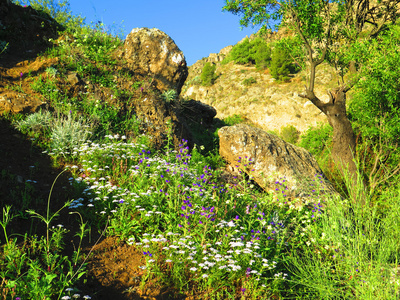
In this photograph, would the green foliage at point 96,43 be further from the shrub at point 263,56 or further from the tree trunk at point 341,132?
the shrub at point 263,56

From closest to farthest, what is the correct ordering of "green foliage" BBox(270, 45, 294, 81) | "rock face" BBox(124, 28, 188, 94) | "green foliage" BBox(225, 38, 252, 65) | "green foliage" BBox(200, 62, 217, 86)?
"rock face" BBox(124, 28, 188, 94), "green foliage" BBox(270, 45, 294, 81), "green foliage" BBox(200, 62, 217, 86), "green foliage" BBox(225, 38, 252, 65)

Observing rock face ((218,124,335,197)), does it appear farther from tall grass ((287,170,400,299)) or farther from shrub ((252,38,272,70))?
shrub ((252,38,272,70))

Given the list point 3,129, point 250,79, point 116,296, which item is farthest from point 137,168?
point 250,79

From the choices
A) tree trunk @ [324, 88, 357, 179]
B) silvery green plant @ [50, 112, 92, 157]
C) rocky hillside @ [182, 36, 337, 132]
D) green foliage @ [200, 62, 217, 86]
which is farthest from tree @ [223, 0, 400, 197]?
green foliage @ [200, 62, 217, 86]

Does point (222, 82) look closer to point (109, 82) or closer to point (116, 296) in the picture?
point (109, 82)

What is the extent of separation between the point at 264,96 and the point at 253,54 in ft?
45.2

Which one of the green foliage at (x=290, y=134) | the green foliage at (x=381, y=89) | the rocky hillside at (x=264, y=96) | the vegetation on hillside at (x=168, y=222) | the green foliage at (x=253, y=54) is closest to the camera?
the vegetation on hillside at (x=168, y=222)

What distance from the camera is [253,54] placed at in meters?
54.4

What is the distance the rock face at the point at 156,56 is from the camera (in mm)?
10320

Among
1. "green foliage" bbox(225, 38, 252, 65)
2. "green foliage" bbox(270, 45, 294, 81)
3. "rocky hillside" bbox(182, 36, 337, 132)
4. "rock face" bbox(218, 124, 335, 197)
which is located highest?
"green foliage" bbox(225, 38, 252, 65)

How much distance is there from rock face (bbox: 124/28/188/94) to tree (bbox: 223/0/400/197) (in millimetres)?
5643

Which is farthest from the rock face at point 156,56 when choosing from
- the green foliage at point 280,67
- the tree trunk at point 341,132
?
the green foliage at point 280,67

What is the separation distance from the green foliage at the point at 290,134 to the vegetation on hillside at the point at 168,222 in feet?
81.3

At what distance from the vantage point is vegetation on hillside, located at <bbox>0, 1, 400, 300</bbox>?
3.48 m
